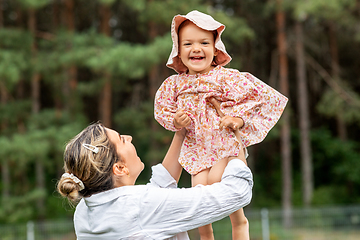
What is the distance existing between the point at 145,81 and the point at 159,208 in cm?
1452

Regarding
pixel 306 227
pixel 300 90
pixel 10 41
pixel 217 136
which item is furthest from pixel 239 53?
pixel 217 136

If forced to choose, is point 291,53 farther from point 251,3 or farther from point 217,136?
point 217,136

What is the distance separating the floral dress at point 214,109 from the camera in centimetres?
187

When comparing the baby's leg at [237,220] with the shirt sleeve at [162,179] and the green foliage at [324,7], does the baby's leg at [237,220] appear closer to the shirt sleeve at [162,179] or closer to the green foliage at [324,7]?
the shirt sleeve at [162,179]

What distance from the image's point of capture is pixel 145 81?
16000 millimetres

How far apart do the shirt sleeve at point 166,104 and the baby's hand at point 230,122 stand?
10.5 inches

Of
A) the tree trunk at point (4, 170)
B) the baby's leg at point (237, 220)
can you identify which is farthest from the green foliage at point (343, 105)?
the baby's leg at point (237, 220)

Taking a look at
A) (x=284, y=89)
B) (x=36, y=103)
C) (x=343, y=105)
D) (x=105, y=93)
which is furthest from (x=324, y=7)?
(x=36, y=103)

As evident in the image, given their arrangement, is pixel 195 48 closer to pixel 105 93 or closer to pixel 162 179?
pixel 162 179

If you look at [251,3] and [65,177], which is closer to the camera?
[65,177]

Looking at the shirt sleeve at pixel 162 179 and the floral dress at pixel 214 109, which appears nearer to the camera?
the floral dress at pixel 214 109

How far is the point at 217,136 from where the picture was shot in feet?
6.21

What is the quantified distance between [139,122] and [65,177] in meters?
10.9

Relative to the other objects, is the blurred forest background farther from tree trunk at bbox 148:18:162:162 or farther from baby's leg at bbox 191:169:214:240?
baby's leg at bbox 191:169:214:240
